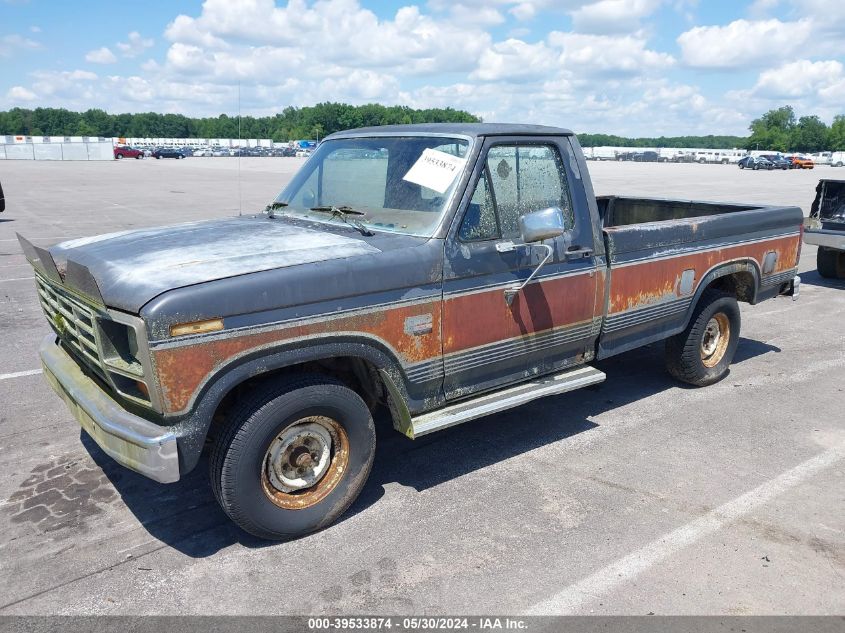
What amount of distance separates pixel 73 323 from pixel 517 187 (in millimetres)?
2658

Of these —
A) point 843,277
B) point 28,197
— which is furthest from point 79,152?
point 843,277

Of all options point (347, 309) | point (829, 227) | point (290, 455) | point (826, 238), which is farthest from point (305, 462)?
point (829, 227)

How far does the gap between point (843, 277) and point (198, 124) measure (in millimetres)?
160347

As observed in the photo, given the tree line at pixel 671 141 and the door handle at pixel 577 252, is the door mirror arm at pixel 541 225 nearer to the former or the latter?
the door handle at pixel 577 252

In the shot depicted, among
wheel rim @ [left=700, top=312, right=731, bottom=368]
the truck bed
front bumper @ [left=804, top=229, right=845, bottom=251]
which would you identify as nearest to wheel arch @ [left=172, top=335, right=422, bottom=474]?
the truck bed

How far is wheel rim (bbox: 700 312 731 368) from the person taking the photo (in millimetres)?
5984

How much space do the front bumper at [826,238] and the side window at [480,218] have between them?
7.66 m

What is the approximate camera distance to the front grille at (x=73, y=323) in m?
3.51

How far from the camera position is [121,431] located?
325 centimetres

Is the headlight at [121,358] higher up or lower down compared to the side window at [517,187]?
lower down

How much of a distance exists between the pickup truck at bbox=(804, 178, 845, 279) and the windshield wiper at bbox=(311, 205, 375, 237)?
8395 millimetres

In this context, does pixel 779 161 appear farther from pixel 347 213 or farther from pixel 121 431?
pixel 121 431

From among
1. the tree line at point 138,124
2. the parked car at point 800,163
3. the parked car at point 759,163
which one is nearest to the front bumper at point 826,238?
the parked car at point 759,163

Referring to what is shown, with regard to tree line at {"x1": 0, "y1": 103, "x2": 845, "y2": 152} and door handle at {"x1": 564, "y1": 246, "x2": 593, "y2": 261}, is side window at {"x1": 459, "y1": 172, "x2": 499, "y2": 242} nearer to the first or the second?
door handle at {"x1": 564, "y1": 246, "x2": 593, "y2": 261}
